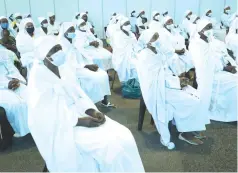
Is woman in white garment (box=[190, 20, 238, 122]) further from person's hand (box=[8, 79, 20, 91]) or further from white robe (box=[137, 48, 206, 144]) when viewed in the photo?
person's hand (box=[8, 79, 20, 91])

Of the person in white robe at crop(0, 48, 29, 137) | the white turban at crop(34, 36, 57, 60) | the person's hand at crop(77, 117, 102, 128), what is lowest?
the person in white robe at crop(0, 48, 29, 137)

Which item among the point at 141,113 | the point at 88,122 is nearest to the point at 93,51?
the point at 141,113

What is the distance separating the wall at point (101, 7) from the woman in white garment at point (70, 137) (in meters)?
7.82

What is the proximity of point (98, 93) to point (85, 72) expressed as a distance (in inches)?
12.5

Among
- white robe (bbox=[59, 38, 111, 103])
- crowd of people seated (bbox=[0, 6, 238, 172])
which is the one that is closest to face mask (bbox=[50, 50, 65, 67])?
crowd of people seated (bbox=[0, 6, 238, 172])

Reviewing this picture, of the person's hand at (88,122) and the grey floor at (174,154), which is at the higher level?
the person's hand at (88,122)

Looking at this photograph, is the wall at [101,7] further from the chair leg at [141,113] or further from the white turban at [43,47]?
the white turban at [43,47]

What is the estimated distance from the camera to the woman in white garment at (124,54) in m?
4.65

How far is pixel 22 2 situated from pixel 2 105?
23.4 feet

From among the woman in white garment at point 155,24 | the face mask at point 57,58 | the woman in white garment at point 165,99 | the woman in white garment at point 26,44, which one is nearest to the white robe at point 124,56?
Answer: the woman in white garment at point 155,24

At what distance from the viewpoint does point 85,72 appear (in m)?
3.83

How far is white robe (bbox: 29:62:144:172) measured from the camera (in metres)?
2.02

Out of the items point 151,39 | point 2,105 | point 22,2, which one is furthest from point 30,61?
point 22,2

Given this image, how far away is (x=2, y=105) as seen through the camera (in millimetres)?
3010
